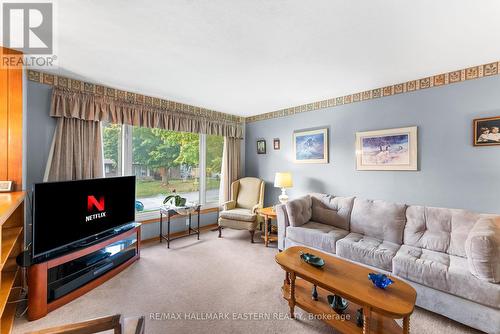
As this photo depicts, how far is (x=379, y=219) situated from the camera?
2785 mm

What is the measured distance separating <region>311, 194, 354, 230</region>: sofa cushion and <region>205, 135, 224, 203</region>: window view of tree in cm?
216

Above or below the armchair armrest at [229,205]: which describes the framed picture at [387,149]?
above

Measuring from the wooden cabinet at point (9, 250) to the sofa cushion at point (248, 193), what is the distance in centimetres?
315

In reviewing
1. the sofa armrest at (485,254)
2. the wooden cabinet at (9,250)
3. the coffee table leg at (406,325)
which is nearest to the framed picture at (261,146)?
the sofa armrest at (485,254)

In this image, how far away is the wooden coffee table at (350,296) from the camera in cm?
145

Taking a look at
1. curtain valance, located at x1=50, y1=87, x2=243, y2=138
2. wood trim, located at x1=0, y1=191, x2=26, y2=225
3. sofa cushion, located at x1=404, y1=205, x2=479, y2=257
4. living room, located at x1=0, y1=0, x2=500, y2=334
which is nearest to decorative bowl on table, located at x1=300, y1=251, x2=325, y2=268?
living room, located at x1=0, y1=0, x2=500, y2=334

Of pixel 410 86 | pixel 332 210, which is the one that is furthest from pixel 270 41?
pixel 332 210

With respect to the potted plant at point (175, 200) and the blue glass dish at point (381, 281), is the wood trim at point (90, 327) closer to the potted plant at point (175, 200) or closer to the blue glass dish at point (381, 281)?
the blue glass dish at point (381, 281)

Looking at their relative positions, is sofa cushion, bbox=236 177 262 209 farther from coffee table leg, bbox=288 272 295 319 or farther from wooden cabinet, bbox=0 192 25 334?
wooden cabinet, bbox=0 192 25 334

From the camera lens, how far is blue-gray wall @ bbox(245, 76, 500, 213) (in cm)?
241

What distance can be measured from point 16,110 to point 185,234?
2866 mm

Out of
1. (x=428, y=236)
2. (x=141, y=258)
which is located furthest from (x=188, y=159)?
(x=428, y=236)

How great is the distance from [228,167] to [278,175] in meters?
1.29

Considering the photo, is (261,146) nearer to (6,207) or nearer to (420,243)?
(420,243)
